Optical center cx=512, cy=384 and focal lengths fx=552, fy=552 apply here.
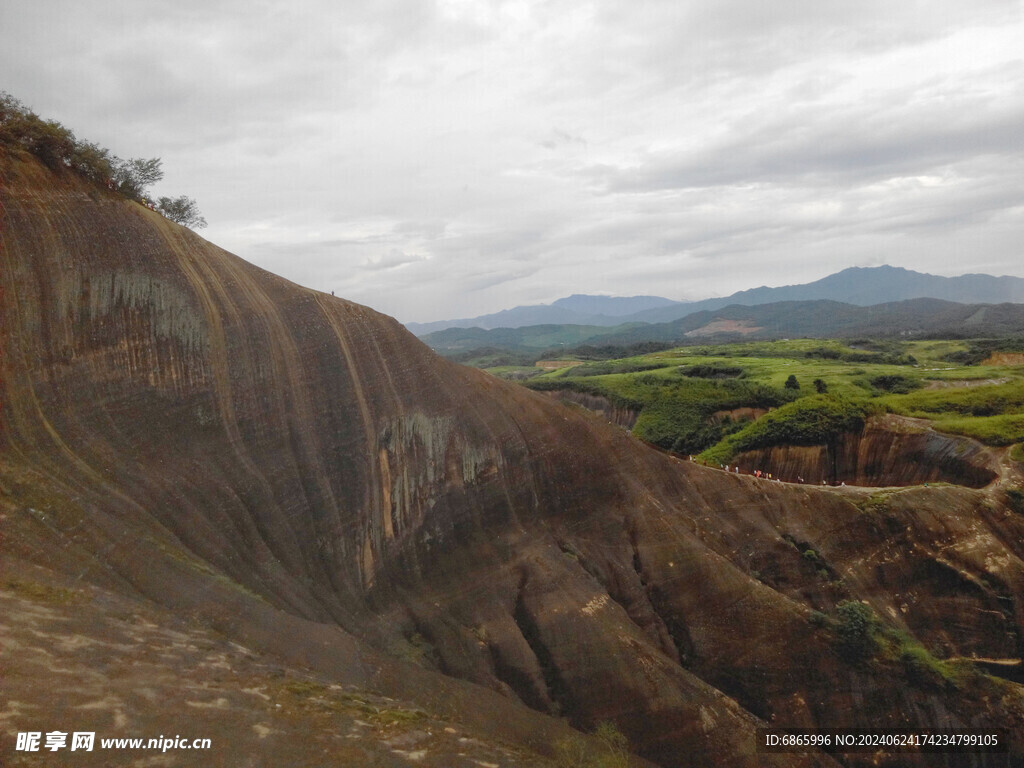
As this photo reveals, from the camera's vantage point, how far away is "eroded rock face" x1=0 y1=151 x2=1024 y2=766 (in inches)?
730

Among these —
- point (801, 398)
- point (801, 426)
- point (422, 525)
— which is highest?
point (801, 398)

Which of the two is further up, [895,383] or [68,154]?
[68,154]

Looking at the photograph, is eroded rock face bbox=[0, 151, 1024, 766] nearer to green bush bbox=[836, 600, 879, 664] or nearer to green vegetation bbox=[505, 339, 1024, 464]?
green bush bbox=[836, 600, 879, 664]

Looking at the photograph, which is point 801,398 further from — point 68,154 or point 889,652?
point 68,154

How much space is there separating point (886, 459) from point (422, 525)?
37.9m

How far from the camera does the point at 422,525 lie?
2558 centimetres

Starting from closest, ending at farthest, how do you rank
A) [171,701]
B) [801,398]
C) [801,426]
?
[171,701] < [801,426] < [801,398]

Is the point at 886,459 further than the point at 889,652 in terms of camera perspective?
Yes

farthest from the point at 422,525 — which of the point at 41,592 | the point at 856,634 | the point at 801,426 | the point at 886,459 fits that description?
the point at 886,459

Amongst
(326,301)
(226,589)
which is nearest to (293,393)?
(326,301)

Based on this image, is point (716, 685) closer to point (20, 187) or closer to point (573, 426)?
point (573, 426)

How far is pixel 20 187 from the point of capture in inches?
805

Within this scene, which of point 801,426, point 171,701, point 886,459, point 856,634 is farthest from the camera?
point 801,426

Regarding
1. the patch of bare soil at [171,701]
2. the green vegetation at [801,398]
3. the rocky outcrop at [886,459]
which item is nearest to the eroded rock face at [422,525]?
Answer: the patch of bare soil at [171,701]
